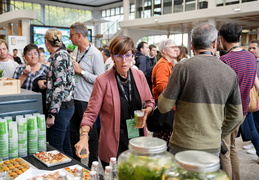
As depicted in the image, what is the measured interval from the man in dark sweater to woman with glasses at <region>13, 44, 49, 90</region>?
1.70 meters

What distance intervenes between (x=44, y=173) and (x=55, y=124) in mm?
1187

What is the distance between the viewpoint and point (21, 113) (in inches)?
80.4

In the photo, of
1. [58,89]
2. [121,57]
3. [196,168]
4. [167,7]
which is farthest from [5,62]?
[167,7]

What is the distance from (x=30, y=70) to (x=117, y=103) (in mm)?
1490

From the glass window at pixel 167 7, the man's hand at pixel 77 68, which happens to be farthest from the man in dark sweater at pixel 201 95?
the glass window at pixel 167 7

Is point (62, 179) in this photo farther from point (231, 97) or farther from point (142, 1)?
point (142, 1)

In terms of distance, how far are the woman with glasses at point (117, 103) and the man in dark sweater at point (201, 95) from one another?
291 mm

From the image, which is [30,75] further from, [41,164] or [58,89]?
[41,164]

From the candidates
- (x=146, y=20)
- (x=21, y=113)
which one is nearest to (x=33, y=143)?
(x=21, y=113)

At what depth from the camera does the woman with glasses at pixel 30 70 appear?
294 centimetres

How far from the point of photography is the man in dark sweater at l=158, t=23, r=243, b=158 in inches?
68.3

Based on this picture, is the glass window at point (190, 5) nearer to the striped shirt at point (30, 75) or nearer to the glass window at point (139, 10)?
the glass window at point (139, 10)

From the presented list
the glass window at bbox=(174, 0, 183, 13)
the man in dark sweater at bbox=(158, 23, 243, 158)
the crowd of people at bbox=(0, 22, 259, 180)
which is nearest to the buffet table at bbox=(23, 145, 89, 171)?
the crowd of people at bbox=(0, 22, 259, 180)

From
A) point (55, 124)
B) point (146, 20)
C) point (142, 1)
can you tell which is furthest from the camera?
point (142, 1)
